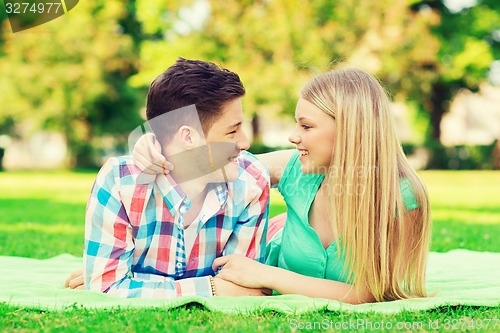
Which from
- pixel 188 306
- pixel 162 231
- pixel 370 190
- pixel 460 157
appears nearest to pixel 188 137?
pixel 162 231

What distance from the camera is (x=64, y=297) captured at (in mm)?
3555

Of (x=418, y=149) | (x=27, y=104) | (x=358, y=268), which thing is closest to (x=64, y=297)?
(x=358, y=268)

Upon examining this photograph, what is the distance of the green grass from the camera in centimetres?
302

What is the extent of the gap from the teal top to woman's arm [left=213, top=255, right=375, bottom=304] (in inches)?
4.3

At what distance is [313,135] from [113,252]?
1.25m

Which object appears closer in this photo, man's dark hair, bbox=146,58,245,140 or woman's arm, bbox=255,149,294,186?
man's dark hair, bbox=146,58,245,140

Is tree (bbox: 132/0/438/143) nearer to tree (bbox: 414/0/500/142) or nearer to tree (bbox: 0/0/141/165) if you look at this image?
tree (bbox: 414/0/500/142)

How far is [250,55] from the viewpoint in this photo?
2345cm

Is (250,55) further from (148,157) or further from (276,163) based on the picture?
(148,157)

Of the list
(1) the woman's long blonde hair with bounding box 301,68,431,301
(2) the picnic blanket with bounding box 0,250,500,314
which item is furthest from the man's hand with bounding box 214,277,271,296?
(1) the woman's long blonde hair with bounding box 301,68,431,301

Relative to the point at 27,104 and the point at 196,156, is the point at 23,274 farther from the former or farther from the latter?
the point at 27,104

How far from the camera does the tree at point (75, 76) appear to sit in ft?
87.0

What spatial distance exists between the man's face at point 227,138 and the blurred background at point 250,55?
18.3 m

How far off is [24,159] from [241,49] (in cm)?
2303
